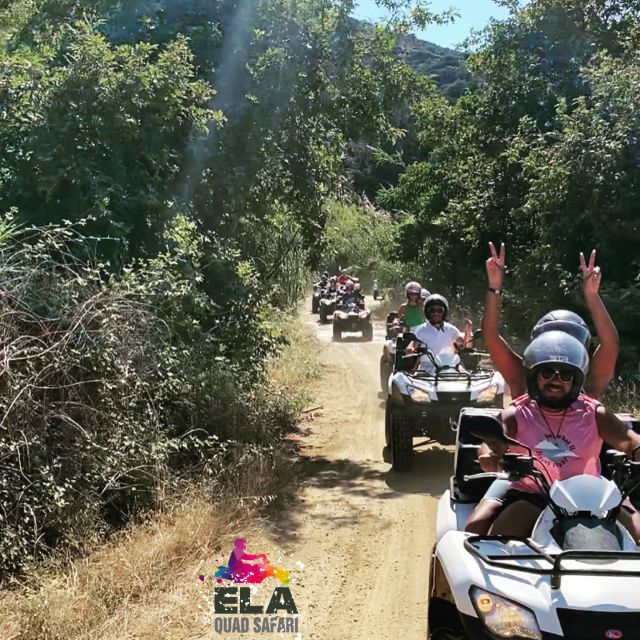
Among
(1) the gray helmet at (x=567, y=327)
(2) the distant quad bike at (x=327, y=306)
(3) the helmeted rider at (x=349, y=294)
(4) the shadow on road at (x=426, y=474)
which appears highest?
(1) the gray helmet at (x=567, y=327)

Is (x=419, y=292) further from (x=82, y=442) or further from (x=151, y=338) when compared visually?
(x=82, y=442)

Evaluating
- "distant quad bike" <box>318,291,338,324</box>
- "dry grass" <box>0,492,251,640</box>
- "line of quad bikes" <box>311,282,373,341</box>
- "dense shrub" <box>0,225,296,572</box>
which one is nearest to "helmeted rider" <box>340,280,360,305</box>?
"line of quad bikes" <box>311,282,373,341</box>

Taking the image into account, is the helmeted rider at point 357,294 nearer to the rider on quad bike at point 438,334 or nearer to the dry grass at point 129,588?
the rider on quad bike at point 438,334

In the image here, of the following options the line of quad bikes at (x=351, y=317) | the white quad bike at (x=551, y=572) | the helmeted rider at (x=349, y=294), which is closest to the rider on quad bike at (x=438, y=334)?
the white quad bike at (x=551, y=572)

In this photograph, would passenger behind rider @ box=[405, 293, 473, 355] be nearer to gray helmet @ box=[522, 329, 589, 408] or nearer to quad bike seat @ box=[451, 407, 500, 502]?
quad bike seat @ box=[451, 407, 500, 502]

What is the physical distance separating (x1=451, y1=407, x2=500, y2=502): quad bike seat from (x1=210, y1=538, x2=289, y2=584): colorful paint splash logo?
1.55 m

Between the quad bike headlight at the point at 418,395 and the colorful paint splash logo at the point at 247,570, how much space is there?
2.64 metres

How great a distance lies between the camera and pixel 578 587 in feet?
9.03

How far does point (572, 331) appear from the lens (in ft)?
14.9

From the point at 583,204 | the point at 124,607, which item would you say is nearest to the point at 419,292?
the point at 583,204

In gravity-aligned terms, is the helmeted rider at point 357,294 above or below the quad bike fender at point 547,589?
below

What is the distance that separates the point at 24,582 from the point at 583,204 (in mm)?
9998

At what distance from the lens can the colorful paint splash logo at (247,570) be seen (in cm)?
525

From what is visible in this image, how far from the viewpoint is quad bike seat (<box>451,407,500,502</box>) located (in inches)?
158
